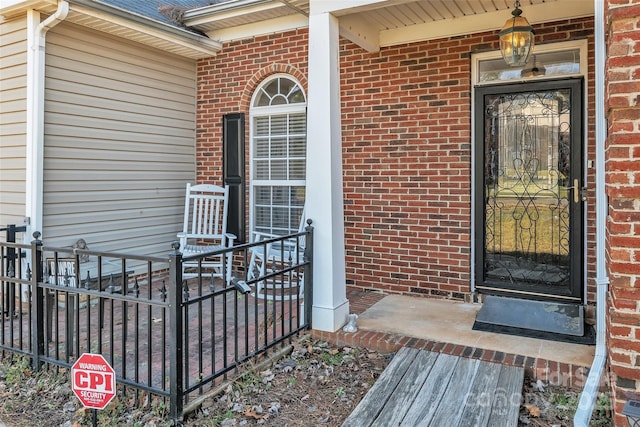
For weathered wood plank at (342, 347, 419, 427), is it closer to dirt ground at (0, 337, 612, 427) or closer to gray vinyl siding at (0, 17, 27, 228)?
dirt ground at (0, 337, 612, 427)

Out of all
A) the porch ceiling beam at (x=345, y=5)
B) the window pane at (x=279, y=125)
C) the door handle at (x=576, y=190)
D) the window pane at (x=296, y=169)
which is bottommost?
the door handle at (x=576, y=190)

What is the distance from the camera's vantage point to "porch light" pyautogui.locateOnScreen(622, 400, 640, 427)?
78.6 inches

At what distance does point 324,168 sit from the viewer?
11.9 ft

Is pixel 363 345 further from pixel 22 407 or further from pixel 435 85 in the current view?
pixel 435 85

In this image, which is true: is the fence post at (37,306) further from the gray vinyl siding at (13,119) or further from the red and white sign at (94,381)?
the gray vinyl siding at (13,119)

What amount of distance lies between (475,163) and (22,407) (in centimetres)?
389

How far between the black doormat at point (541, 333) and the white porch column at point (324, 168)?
1.10 metres

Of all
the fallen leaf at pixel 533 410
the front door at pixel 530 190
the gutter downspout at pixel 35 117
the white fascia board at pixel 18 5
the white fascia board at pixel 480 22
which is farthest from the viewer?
the gutter downspout at pixel 35 117

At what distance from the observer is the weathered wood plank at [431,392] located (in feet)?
8.07

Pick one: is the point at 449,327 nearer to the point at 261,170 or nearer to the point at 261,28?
the point at 261,170

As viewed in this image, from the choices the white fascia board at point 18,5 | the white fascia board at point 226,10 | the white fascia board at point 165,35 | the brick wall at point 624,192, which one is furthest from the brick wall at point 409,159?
the white fascia board at point 18,5

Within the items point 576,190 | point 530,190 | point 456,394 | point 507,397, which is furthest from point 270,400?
point 576,190

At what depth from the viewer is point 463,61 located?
431 centimetres

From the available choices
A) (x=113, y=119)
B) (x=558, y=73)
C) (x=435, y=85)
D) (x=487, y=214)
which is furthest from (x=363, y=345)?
(x=113, y=119)
